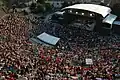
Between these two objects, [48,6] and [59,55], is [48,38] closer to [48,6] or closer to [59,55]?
[59,55]

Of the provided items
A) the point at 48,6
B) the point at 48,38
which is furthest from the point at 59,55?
the point at 48,6

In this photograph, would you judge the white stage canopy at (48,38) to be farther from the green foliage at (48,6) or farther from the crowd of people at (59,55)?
the green foliage at (48,6)

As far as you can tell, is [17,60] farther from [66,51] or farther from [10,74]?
[66,51]

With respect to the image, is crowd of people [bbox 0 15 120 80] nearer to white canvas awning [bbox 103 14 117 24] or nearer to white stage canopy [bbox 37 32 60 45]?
white stage canopy [bbox 37 32 60 45]

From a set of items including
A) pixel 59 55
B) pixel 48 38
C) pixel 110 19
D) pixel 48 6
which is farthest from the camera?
pixel 48 6

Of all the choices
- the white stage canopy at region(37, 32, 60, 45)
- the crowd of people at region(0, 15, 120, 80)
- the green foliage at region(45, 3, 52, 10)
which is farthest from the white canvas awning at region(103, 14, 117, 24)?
the green foliage at region(45, 3, 52, 10)

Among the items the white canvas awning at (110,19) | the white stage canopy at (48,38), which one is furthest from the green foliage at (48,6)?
the white stage canopy at (48,38)
